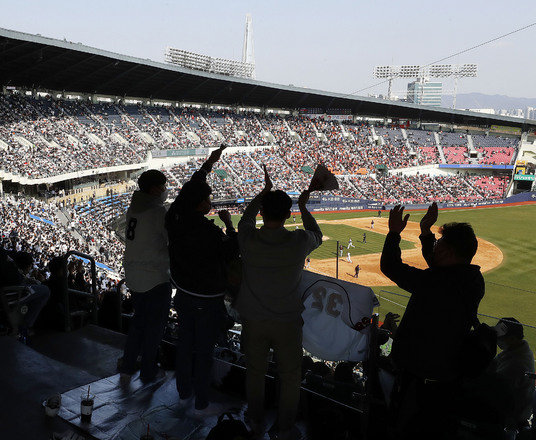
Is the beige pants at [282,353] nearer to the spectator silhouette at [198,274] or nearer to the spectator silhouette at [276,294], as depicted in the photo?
the spectator silhouette at [276,294]

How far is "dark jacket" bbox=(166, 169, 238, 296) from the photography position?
3545 millimetres

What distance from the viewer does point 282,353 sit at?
3234 millimetres

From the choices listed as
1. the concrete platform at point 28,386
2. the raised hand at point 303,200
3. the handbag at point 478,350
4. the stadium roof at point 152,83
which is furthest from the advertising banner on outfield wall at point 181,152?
the handbag at point 478,350

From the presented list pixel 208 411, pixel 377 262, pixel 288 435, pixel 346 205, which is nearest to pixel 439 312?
pixel 288 435

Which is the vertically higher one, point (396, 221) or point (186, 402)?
point (396, 221)

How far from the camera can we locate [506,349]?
3320mm

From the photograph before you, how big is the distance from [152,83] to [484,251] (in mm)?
32006

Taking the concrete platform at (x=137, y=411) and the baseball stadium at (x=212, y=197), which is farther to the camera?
the baseball stadium at (x=212, y=197)

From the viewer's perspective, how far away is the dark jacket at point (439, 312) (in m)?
2.82

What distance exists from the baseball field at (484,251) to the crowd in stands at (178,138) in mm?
13022

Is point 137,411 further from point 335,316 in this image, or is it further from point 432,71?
point 432,71

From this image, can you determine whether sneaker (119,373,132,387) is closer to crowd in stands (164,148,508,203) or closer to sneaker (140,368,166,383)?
sneaker (140,368,166,383)

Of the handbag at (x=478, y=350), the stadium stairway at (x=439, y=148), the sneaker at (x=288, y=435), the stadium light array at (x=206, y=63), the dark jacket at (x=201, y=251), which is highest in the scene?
the stadium light array at (x=206, y=63)

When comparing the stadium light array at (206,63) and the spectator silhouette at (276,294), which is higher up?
the stadium light array at (206,63)
